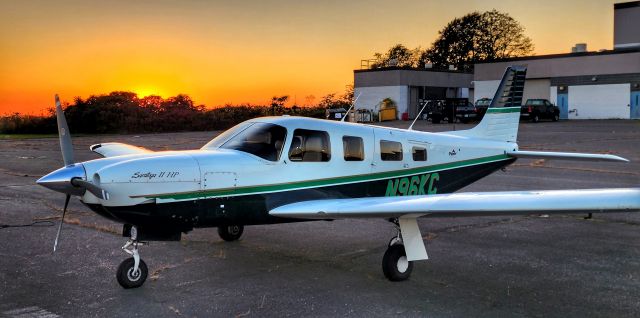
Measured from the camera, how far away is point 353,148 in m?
8.05

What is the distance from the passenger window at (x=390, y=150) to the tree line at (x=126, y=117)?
149 ft

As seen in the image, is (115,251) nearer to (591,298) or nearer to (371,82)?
(591,298)

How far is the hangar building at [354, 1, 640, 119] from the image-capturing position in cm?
5062

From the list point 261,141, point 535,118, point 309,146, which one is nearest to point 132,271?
point 261,141

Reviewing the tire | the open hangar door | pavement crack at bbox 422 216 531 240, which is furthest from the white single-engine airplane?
the open hangar door

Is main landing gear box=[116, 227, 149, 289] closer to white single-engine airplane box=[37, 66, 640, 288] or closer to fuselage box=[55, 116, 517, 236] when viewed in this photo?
white single-engine airplane box=[37, 66, 640, 288]

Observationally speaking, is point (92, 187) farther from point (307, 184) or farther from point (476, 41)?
point (476, 41)

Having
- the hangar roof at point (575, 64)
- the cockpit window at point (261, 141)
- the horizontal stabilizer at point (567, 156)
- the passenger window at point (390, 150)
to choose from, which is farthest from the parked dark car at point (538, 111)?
the cockpit window at point (261, 141)

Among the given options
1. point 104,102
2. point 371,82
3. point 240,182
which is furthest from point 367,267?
point 371,82

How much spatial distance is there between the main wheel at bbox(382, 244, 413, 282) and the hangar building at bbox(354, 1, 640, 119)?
50.5 meters

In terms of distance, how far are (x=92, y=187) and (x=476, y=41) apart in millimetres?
101920

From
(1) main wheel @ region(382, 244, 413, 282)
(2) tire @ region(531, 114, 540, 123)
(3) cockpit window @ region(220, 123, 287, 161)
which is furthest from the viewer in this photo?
(2) tire @ region(531, 114, 540, 123)

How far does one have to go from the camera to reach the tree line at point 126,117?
52188 millimetres

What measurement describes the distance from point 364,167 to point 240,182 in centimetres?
196
